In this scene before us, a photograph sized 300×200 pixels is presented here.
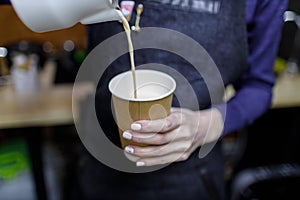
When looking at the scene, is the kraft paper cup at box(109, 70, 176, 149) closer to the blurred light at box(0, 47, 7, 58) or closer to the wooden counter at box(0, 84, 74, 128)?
the wooden counter at box(0, 84, 74, 128)

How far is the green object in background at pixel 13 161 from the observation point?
4.58ft

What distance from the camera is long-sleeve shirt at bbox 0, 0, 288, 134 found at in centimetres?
79

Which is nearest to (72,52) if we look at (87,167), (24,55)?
(24,55)

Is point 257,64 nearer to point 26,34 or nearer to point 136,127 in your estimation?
point 136,127

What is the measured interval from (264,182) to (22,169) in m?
0.96

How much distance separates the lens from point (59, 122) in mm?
1251

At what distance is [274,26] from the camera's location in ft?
2.63

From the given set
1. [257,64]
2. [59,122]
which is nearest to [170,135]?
[257,64]

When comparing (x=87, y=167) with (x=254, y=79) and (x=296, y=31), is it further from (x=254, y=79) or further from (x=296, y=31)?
(x=296, y=31)

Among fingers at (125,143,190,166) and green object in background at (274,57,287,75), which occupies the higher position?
fingers at (125,143,190,166)

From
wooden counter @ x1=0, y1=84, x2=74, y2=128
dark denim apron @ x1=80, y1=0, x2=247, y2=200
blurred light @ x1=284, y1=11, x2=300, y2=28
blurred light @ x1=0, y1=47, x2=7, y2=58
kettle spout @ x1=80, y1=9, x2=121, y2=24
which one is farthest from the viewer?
blurred light @ x1=284, y1=11, x2=300, y2=28

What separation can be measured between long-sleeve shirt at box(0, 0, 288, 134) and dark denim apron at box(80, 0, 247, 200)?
0.04m

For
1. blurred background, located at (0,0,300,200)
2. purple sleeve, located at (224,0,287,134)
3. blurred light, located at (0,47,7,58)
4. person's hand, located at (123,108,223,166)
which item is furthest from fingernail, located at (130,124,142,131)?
blurred light, located at (0,47,7,58)

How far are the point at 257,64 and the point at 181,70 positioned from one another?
20 cm
